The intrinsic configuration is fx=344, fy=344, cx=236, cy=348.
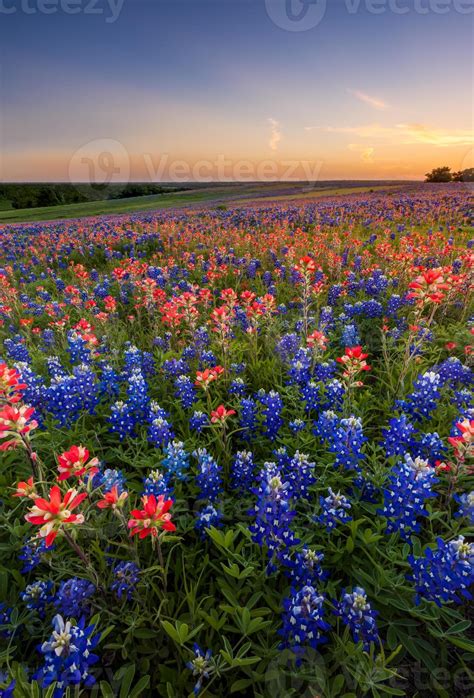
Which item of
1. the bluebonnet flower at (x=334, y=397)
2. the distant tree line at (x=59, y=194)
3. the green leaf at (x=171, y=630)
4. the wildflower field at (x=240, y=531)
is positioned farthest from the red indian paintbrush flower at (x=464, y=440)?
the distant tree line at (x=59, y=194)

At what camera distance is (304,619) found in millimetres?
1644

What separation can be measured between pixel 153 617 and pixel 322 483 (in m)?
1.35

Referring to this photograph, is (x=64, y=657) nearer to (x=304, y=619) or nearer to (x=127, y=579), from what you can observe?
(x=127, y=579)

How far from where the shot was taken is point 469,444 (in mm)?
2023

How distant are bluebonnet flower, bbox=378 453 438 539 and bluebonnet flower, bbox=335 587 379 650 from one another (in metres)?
0.48

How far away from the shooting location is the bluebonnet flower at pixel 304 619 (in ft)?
5.35

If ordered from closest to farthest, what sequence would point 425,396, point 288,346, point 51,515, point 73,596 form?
point 51,515 → point 73,596 → point 425,396 → point 288,346

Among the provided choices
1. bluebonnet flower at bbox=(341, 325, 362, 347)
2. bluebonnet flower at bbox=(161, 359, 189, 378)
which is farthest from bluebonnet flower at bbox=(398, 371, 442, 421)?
bluebonnet flower at bbox=(161, 359, 189, 378)

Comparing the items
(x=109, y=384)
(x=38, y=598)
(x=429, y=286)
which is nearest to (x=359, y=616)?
(x=38, y=598)

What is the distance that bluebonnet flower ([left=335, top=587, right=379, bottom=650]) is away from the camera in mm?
1633

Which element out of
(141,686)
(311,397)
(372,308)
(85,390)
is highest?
(372,308)

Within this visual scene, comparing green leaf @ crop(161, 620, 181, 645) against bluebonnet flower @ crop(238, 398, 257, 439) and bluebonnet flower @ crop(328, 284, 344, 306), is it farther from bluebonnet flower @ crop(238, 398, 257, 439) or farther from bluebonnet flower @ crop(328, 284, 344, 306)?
bluebonnet flower @ crop(328, 284, 344, 306)

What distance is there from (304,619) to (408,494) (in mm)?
847

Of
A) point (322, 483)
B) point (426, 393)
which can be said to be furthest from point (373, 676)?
point (426, 393)
